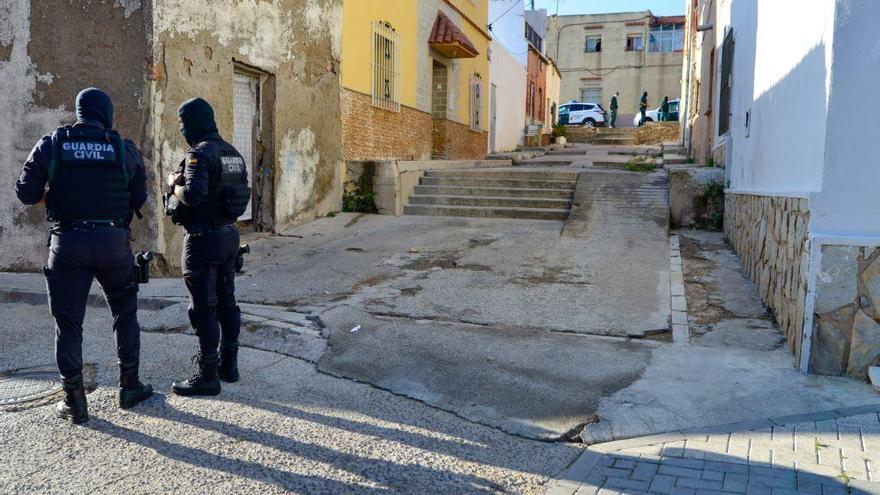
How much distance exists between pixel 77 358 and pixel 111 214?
0.81m

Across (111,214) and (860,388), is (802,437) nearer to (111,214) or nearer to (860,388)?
(860,388)

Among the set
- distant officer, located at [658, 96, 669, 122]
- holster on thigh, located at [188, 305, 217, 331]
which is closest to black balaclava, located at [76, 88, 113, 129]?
holster on thigh, located at [188, 305, 217, 331]

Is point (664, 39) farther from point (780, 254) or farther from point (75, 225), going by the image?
point (75, 225)

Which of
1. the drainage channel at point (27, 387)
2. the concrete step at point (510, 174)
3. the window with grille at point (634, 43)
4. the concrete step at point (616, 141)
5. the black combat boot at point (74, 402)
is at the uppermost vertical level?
the window with grille at point (634, 43)

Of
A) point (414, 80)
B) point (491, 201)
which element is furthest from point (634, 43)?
point (491, 201)

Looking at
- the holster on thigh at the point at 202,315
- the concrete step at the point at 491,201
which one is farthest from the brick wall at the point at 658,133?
the holster on thigh at the point at 202,315

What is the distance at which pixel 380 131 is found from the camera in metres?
12.7

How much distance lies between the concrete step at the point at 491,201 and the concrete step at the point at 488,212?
0.65 ft

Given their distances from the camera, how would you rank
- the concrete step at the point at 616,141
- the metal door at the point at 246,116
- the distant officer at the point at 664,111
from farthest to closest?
the distant officer at the point at 664,111 → the concrete step at the point at 616,141 → the metal door at the point at 246,116

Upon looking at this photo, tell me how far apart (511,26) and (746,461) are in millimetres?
25271

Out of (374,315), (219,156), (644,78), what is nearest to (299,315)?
(374,315)

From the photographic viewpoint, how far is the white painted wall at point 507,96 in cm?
2216

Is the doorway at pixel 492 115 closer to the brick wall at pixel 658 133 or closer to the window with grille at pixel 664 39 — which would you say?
the brick wall at pixel 658 133

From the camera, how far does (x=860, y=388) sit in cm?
409
